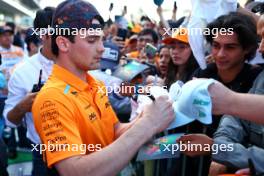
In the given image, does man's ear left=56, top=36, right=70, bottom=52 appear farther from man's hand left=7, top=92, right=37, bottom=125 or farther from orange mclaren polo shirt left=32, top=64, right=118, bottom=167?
man's hand left=7, top=92, right=37, bottom=125

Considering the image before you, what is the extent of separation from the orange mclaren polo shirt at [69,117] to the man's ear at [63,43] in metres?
0.09

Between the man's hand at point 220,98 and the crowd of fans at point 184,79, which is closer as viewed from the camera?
the man's hand at point 220,98

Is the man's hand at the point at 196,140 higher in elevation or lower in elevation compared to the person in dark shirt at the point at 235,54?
lower

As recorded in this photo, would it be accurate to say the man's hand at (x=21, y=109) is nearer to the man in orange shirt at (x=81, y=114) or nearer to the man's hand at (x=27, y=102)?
the man's hand at (x=27, y=102)

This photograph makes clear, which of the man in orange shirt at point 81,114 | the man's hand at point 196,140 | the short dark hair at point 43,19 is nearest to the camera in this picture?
the man in orange shirt at point 81,114

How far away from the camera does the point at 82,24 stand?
1.87 meters

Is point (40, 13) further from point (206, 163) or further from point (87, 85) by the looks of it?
point (206, 163)

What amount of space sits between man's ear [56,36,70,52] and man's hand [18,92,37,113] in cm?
99

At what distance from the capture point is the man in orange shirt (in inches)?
63.2

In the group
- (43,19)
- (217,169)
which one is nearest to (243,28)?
(217,169)

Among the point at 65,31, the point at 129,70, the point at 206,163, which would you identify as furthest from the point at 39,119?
the point at 129,70

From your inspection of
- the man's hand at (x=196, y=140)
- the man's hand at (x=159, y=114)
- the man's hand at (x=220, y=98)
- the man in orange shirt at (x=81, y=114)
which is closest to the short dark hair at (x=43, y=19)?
the man in orange shirt at (x=81, y=114)

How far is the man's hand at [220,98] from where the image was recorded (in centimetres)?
162

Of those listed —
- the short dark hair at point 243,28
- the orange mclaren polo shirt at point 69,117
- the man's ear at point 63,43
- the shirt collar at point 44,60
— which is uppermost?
the short dark hair at point 243,28
